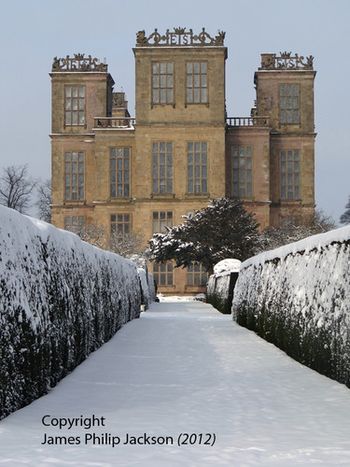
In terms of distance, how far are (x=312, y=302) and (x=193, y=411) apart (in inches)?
119

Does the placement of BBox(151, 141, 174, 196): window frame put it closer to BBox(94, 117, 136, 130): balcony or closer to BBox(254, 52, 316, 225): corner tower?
BBox(94, 117, 136, 130): balcony

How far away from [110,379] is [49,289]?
3.55 feet

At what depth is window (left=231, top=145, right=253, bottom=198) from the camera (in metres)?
44.7

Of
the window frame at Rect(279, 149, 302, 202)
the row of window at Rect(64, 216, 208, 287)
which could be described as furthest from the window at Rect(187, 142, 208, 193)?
the window frame at Rect(279, 149, 302, 202)

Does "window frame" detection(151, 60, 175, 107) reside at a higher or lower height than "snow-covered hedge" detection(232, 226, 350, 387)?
higher

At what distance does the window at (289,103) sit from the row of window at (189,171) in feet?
7.32

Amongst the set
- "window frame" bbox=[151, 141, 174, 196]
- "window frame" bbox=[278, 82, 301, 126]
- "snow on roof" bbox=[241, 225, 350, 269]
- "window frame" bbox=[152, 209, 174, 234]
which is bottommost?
"snow on roof" bbox=[241, 225, 350, 269]

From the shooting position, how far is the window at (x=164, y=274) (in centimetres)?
4291

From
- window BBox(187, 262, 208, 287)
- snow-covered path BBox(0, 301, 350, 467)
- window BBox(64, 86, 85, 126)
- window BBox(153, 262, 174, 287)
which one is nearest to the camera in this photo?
snow-covered path BBox(0, 301, 350, 467)

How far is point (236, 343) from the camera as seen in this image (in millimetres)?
11398

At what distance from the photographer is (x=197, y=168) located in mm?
43469

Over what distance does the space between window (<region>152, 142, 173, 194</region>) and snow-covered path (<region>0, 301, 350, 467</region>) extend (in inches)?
1326

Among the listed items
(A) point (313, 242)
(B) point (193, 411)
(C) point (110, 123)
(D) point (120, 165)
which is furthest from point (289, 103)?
(B) point (193, 411)

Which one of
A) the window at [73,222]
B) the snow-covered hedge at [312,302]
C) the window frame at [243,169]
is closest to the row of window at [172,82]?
the window frame at [243,169]
